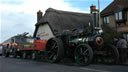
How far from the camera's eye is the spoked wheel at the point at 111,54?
11461mm

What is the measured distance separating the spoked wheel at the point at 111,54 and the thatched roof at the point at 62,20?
1992 centimetres

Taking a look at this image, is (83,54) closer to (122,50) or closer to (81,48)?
(81,48)

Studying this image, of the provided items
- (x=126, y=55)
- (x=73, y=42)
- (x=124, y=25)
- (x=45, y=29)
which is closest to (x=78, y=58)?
(x=73, y=42)

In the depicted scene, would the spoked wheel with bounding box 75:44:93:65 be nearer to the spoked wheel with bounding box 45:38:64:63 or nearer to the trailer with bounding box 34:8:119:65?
the trailer with bounding box 34:8:119:65

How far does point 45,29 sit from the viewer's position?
113 ft

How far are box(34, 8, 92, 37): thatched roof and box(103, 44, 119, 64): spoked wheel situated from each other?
65.3ft

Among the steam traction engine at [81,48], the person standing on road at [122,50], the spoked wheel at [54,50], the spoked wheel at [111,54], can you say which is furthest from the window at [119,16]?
the spoked wheel at [54,50]

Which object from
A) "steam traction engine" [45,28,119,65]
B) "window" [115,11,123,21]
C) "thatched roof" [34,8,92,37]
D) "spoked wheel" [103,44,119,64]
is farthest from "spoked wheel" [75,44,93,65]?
"thatched roof" [34,8,92,37]

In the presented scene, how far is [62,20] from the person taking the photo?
3472cm

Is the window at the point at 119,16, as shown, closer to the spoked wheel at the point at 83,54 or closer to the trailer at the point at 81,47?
the trailer at the point at 81,47

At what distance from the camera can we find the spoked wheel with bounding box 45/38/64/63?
12258mm

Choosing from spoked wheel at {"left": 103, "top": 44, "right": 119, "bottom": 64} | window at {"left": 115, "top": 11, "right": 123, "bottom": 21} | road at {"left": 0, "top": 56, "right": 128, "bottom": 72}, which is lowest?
road at {"left": 0, "top": 56, "right": 128, "bottom": 72}

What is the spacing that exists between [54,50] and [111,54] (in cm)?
359

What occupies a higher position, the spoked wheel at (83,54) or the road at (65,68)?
the spoked wheel at (83,54)
